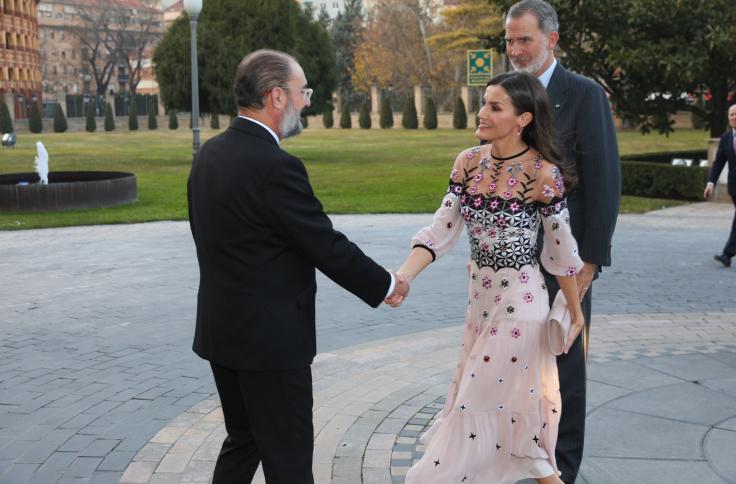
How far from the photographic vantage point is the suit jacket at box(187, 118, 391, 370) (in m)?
3.19

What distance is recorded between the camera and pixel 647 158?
866 inches

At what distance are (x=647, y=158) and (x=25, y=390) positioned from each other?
18712mm

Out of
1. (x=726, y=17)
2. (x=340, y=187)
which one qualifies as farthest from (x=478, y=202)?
(x=340, y=187)

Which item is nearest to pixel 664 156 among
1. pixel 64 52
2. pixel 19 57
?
pixel 19 57

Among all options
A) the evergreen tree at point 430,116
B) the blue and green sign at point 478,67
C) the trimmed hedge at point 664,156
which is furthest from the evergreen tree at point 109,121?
the blue and green sign at point 478,67

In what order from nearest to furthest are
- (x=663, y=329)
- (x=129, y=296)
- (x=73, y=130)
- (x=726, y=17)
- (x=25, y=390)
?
1. (x=25, y=390)
2. (x=663, y=329)
3. (x=129, y=296)
4. (x=726, y=17)
5. (x=73, y=130)

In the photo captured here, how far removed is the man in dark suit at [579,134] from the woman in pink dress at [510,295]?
0.18 metres

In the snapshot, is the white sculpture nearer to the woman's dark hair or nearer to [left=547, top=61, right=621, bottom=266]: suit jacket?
[left=547, top=61, right=621, bottom=266]: suit jacket

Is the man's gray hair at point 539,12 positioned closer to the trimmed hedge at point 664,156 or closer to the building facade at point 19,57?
the trimmed hedge at point 664,156

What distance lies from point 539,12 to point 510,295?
124cm

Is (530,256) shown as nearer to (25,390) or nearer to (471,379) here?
(471,379)

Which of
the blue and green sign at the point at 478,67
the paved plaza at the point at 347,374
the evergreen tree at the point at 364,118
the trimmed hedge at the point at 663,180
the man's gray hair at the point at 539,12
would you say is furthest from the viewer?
the evergreen tree at the point at 364,118

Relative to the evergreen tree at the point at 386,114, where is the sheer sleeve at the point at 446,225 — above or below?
below

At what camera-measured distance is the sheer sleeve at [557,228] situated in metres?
3.68
